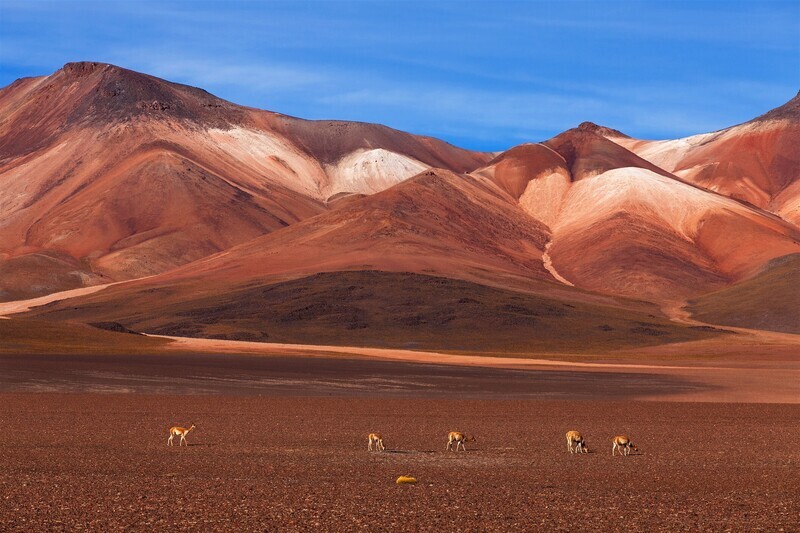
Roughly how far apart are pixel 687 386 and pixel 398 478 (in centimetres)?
4294

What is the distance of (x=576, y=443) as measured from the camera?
1230 inches

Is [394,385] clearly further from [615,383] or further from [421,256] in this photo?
[421,256]

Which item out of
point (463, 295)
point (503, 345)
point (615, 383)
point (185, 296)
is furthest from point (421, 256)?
point (615, 383)

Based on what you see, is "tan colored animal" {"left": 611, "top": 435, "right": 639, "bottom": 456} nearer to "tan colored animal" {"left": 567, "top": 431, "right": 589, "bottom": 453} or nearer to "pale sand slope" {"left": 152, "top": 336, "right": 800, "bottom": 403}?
"tan colored animal" {"left": 567, "top": 431, "right": 589, "bottom": 453}

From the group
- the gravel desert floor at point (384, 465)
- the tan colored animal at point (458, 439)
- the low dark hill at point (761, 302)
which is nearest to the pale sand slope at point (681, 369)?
the gravel desert floor at point (384, 465)

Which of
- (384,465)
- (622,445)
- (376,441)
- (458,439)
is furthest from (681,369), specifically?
(384,465)

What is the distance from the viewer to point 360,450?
3130 centimetres

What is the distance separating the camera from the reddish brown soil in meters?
20.6

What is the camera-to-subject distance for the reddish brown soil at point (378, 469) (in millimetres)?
20609

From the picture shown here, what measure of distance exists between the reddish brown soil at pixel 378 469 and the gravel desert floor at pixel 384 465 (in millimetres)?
69

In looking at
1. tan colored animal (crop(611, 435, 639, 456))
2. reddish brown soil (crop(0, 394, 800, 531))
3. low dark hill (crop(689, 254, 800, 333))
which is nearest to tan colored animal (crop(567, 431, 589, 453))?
reddish brown soil (crop(0, 394, 800, 531))

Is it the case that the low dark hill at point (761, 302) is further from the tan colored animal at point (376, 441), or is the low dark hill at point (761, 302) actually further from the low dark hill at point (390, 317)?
the tan colored animal at point (376, 441)

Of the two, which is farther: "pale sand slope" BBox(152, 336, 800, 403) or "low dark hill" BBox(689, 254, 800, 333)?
"low dark hill" BBox(689, 254, 800, 333)

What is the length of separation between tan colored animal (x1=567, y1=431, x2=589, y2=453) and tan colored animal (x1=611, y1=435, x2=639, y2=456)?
840mm
